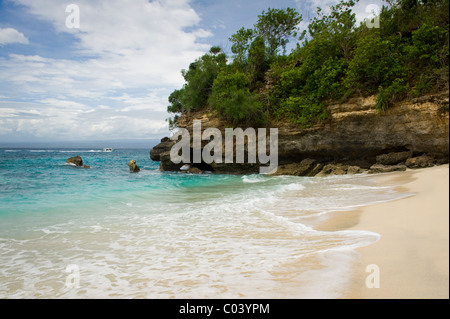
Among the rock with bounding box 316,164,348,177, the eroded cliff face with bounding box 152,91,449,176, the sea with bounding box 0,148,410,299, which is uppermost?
the eroded cliff face with bounding box 152,91,449,176

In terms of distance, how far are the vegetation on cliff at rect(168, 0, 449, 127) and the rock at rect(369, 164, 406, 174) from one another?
3.88 metres

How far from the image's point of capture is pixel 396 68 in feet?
49.8

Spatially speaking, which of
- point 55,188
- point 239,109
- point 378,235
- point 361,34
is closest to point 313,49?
point 361,34

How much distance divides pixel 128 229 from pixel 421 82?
16370 mm

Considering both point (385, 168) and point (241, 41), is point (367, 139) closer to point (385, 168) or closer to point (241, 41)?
point (385, 168)

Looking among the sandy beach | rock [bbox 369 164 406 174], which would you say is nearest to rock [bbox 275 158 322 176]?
rock [bbox 369 164 406 174]

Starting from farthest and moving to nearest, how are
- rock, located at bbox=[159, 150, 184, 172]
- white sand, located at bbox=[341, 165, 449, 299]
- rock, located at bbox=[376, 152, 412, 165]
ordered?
rock, located at bbox=[159, 150, 184, 172]
rock, located at bbox=[376, 152, 412, 165]
white sand, located at bbox=[341, 165, 449, 299]

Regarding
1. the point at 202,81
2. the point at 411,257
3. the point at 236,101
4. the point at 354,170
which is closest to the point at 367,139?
the point at 354,170

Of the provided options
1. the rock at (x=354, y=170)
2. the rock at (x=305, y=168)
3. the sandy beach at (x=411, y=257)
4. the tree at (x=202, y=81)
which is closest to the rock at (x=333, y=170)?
the rock at (x=354, y=170)

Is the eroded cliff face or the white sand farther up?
the eroded cliff face

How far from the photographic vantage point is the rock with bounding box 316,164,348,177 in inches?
717

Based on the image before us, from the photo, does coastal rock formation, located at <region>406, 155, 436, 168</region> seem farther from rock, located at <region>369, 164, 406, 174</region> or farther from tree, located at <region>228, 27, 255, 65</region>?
tree, located at <region>228, 27, 255, 65</region>

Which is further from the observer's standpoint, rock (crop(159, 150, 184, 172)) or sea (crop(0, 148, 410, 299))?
rock (crop(159, 150, 184, 172))
